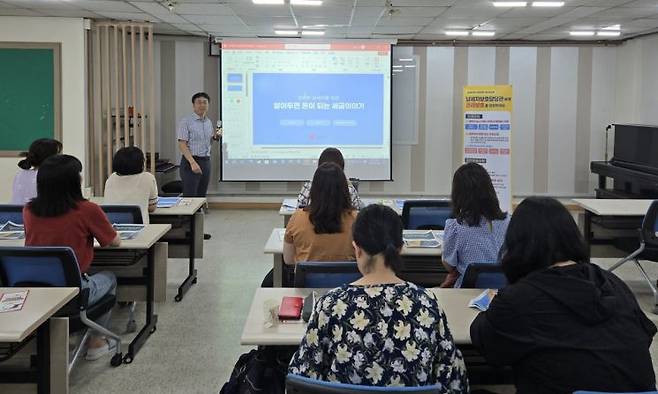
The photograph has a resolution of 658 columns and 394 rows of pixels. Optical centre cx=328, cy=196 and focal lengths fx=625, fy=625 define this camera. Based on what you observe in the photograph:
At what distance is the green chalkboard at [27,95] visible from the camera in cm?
765

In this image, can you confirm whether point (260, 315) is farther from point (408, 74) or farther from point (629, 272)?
point (408, 74)

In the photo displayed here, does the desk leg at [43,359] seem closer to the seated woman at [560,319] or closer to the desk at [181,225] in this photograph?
the seated woman at [560,319]

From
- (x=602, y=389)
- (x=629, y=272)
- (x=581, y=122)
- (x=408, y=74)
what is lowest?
(x=629, y=272)

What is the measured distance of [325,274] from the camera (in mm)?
2746

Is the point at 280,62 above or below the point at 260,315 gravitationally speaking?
above

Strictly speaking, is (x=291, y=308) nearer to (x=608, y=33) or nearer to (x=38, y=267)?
(x=38, y=267)

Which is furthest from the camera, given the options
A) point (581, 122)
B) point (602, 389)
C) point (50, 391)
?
point (581, 122)

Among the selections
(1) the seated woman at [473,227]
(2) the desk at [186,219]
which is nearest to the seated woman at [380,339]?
(1) the seated woman at [473,227]

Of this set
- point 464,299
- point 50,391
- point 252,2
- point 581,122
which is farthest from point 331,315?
point 581,122

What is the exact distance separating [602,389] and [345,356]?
71cm

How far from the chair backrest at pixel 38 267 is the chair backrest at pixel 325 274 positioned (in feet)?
3.74

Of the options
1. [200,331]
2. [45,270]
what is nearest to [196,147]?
[200,331]

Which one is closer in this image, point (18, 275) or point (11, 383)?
point (11, 383)

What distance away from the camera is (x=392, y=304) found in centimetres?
177
